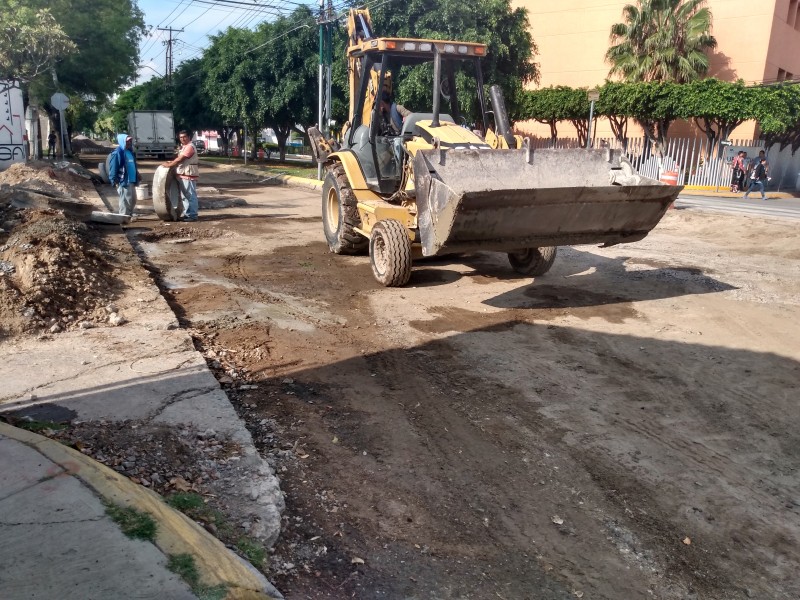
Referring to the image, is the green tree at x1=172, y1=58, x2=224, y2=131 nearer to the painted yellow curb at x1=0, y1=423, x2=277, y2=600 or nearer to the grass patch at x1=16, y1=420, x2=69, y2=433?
the grass patch at x1=16, y1=420, x2=69, y2=433

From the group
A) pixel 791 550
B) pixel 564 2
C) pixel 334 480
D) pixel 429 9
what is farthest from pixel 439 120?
pixel 564 2

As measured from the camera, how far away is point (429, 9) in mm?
26141

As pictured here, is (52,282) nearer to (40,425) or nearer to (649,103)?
(40,425)

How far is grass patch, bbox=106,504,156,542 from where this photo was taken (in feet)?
9.62

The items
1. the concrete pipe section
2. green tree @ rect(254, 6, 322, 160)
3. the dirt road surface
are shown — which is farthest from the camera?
green tree @ rect(254, 6, 322, 160)

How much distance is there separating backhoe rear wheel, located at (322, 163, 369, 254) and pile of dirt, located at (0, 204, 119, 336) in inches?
127

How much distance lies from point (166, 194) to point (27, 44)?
11.3 meters

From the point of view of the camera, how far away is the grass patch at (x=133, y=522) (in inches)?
115

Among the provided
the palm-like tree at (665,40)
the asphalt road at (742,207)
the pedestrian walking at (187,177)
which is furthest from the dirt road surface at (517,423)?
the palm-like tree at (665,40)

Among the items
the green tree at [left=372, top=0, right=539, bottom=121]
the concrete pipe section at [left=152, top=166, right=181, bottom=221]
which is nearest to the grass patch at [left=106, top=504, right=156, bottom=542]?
the concrete pipe section at [left=152, top=166, right=181, bottom=221]

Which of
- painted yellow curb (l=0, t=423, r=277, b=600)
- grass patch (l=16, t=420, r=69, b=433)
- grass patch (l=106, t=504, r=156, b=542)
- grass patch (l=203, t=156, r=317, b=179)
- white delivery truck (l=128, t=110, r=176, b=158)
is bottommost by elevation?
grass patch (l=16, t=420, r=69, b=433)

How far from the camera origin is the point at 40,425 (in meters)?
4.27

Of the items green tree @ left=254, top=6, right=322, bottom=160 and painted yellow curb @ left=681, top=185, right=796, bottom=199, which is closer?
painted yellow curb @ left=681, top=185, right=796, bottom=199

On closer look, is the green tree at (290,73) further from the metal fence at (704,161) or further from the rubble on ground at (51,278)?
the rubble on ground at (51,278)
